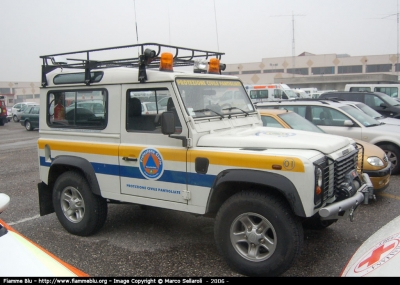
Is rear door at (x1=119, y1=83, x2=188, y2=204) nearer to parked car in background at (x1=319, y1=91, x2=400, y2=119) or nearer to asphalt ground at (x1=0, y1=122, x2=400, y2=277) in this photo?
asphalt ground at (x1=0, y1=122, x2=400, y2=277)

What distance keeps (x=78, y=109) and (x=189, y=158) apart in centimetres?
200

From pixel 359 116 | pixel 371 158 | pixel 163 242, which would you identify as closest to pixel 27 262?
pixel 163 242

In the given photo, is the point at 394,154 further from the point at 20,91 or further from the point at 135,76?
the point at 20,91

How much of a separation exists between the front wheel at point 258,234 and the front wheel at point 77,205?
1.89 m

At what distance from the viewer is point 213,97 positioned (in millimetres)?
4953

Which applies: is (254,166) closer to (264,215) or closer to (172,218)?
(264,215)

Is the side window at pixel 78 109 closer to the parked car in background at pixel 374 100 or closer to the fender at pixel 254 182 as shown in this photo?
the fender at pixel 254 182

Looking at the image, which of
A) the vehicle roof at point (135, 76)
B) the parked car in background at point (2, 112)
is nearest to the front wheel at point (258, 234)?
the vehicle roof at point (135, 76)

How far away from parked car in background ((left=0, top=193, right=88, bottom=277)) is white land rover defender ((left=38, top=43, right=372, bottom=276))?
1.91m

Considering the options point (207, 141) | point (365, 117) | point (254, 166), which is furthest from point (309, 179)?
point (365, 117)

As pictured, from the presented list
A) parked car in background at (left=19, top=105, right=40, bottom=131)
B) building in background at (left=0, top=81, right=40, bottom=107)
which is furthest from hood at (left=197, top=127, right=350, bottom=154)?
building in background at (left=0, top=81, right=40, bottom=107)

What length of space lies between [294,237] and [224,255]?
819 millimetres

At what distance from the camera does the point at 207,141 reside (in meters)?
4.36

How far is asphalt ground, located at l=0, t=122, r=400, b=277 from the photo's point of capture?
4.31m
